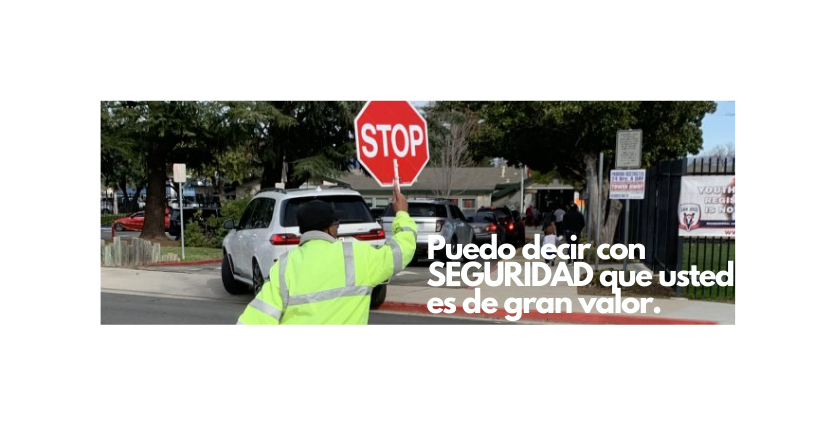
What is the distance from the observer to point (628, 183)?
13203mm

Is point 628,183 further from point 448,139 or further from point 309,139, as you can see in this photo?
point 448,139

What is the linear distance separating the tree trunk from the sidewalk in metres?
15.5

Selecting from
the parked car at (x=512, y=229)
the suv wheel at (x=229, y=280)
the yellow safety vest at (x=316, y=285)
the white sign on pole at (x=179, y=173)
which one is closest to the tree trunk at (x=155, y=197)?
the white sign on pole at (x=179, y=173)

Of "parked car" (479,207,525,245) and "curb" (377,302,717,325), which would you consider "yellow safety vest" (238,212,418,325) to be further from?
"parked car" (479,207,525,245)

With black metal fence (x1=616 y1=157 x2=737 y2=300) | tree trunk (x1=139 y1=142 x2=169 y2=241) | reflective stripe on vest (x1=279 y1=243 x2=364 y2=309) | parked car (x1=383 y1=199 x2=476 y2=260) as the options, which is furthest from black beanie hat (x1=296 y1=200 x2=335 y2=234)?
tree trunk (x1=139 y1=142 x2=169 y2=241)

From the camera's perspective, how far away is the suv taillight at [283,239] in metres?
10.0

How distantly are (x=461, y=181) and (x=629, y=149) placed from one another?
40.2 meters

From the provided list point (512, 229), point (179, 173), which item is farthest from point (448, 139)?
point (179, 173)

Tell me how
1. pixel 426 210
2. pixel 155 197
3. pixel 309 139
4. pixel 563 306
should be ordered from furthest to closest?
pixel 309 139 < pixel 155 197 < pixel 426 210 < pixel 563 306

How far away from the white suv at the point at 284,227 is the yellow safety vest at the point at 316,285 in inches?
242
